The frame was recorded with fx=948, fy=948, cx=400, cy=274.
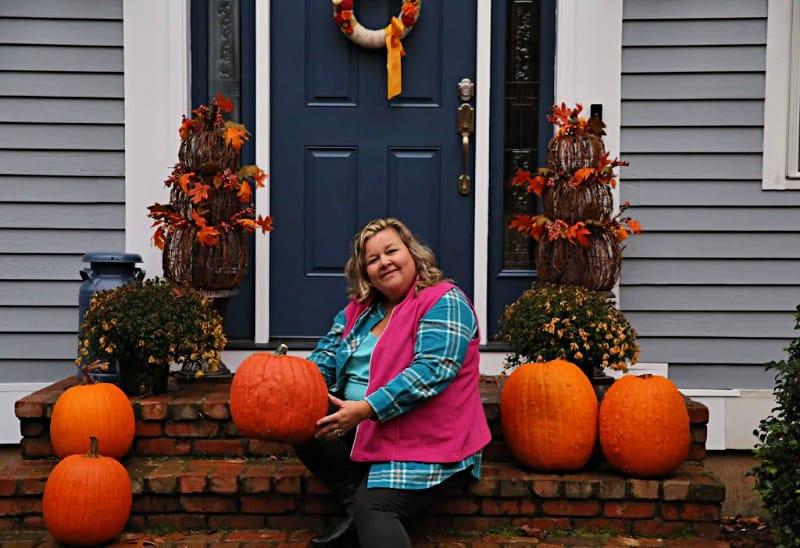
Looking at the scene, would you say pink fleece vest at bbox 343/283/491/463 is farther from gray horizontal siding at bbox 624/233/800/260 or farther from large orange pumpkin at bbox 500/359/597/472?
gray horizontal siding at bbox 624/233/800/260

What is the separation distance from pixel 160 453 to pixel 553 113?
7.16 feet

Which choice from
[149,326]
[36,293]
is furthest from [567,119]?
[36,293]

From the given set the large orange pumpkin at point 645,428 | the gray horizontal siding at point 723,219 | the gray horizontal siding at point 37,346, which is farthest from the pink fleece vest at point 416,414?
the gray horizontal siding at point 37,346

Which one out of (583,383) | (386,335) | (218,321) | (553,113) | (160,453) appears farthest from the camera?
(553,113)

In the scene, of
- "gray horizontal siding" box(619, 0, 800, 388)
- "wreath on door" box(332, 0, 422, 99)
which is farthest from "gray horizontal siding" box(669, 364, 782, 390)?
"wreath on door" box(332, 0, 422, 99)

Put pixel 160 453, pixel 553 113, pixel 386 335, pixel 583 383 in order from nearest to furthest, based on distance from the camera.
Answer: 1. pixel 386 335
2. pixel 583 383
3. pixel 160 453
4. pixel 553 113

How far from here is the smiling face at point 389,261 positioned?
304cm

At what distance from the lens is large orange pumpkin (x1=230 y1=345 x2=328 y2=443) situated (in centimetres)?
292

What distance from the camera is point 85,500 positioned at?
3.12 meters

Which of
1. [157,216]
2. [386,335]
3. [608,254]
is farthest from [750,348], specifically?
[157,216]

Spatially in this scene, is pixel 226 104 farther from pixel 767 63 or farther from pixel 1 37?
pixel 767 63

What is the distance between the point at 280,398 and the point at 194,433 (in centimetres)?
85

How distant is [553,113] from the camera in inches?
164

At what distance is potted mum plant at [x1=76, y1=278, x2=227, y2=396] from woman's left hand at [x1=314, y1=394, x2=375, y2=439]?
0.96m
